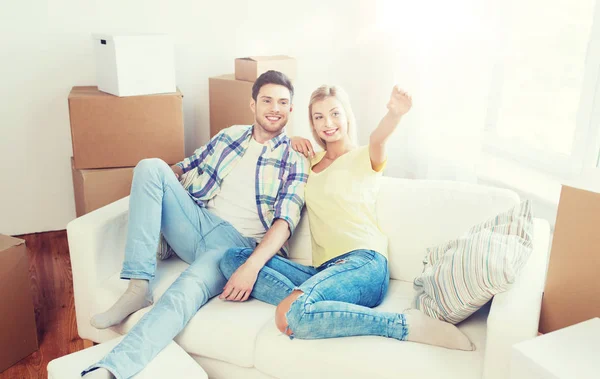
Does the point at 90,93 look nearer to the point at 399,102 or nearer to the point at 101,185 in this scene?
the point at 101,185

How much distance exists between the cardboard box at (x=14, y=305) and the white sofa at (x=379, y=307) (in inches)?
8.6

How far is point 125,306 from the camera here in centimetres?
157

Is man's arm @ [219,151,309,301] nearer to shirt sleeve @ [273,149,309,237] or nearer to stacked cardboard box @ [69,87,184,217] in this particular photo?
shirt sleeve @ [273,149,309,237]

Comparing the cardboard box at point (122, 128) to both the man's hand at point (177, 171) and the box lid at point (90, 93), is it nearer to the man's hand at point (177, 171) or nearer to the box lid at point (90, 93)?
the box lid at point (90, 93)

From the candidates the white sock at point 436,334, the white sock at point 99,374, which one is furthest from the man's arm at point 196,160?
the white sock at point 436,334

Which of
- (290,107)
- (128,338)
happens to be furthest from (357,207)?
(128,338)

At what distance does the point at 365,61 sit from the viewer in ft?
10.3

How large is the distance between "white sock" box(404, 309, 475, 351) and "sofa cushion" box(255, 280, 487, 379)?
1 centimetres

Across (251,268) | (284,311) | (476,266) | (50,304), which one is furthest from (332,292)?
(50,304)

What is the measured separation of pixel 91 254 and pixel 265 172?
1.97 ft

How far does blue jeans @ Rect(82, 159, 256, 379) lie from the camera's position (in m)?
1.41

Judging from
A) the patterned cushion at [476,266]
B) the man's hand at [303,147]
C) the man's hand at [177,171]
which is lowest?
the patterned cushion at [476,266]

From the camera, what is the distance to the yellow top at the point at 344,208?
1704 millimetres

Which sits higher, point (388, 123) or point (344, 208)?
point (388, 123)
